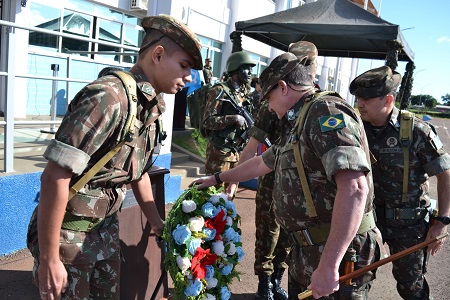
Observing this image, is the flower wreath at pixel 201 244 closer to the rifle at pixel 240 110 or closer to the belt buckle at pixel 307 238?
the belt buckle at pixel 307 238

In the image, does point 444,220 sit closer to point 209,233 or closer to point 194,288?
point 209,233

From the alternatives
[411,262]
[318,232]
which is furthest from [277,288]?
[318,232]

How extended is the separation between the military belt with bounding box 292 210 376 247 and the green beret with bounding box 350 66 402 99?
3.54ft

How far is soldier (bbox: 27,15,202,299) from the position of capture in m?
1.56

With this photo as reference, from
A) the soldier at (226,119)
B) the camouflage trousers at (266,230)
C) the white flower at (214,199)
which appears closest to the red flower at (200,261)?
the white flower at (214,199)

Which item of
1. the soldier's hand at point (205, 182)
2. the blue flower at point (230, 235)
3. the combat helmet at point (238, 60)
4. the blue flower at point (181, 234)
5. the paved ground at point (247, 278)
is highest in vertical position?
the combat helmet at point (238, 60)

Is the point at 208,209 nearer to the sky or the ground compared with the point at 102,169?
nearer to the ground

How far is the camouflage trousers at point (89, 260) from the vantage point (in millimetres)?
1793

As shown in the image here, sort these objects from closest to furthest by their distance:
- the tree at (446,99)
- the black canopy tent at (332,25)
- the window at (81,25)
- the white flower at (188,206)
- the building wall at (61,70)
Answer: the white flower at (188,206) → the building wall at (61,70) → the black canopy tent at (332,25) → the window at (81,25) → the tree at (446,99)

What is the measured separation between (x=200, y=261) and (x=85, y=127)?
1.22 metres

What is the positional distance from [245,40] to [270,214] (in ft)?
44.1

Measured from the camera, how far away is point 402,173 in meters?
2.93

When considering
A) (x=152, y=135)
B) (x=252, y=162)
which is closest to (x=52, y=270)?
(x=152, y=135)

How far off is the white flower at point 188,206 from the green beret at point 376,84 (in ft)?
4.93
